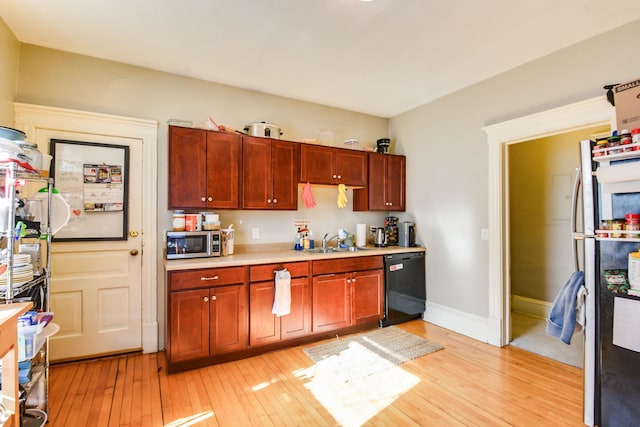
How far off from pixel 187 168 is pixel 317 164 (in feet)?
4.52

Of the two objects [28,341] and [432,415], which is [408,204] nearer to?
[432,415]

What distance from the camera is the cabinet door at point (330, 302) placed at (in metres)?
3.15

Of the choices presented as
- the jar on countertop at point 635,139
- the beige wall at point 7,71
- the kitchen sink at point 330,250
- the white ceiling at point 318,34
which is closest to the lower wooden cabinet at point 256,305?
the kitchen sink at point 330,250

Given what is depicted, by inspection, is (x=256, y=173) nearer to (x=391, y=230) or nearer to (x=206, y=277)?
(x=206, y=277)

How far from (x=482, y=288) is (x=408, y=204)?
1.39m

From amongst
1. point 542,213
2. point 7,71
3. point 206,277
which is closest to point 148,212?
point 206,277

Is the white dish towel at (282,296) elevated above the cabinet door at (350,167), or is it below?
below

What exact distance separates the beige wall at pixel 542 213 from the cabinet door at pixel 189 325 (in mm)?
3831

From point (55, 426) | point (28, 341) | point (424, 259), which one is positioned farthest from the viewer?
point (424, 259)

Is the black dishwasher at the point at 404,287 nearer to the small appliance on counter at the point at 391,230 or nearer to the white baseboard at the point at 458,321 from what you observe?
the white baseboard at the point at 458,321

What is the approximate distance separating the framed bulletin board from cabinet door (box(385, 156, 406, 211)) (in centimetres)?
297

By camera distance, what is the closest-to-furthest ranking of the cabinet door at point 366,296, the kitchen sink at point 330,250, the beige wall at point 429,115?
the beige wall at point 429,115
the cabinet door at point 366,296
the kitchen sink at point 330,250

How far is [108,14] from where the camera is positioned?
2.17 meters

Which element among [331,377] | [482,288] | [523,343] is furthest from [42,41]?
[523,343]
